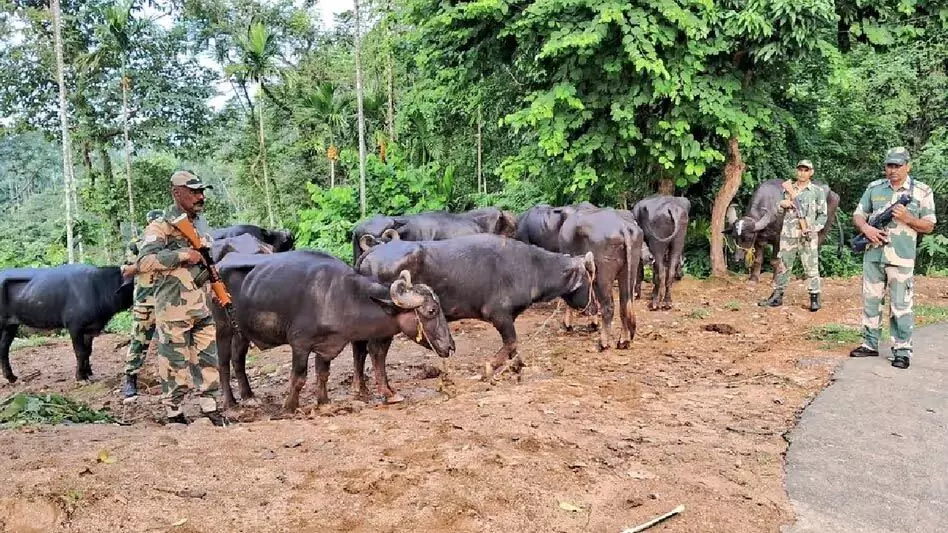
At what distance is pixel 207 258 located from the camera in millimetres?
6465

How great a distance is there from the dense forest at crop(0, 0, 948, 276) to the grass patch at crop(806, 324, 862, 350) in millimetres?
4255

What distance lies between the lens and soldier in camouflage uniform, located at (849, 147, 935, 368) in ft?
23.0

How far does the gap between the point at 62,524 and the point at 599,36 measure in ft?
32.2

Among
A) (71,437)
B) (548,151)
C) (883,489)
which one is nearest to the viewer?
(883,489)

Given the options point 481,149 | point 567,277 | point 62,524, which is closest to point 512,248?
point 567,277

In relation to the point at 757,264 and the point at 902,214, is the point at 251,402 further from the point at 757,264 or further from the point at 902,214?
the point at 757,264

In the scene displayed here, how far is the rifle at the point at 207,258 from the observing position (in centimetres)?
625

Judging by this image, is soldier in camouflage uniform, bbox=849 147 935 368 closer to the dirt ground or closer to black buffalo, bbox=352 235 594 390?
the dirt ground

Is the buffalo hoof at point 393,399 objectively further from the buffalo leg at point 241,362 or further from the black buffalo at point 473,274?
the buffalo leg at point 241,362

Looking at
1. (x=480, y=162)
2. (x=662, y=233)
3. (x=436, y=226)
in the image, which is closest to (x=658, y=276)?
(x=662, y=233)

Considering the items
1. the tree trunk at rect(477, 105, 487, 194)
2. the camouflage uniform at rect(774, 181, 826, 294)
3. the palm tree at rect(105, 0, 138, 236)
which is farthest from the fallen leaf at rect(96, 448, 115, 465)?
the palm tree at rect(105, 0, 138, 236)

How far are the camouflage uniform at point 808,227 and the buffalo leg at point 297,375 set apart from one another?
7618mm

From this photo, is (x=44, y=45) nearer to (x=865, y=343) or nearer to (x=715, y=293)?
(x=715, y=293)

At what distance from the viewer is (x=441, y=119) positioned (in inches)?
835
